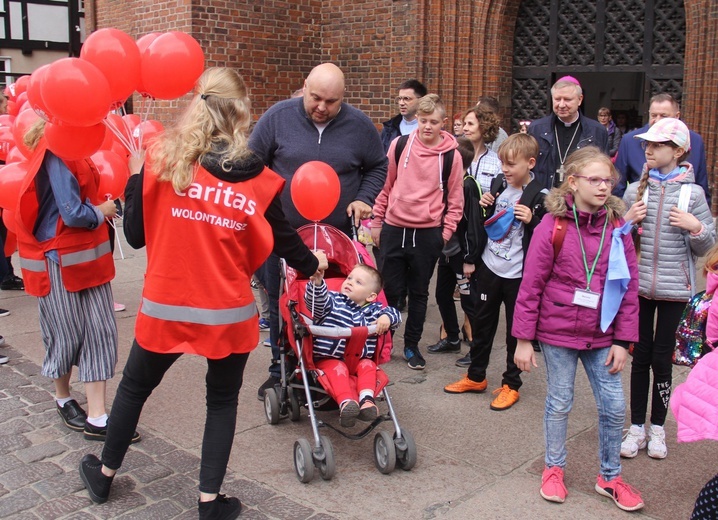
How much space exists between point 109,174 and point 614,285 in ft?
9.49

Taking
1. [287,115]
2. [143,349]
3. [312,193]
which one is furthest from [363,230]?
[143,349]

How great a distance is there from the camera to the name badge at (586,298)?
3727mm

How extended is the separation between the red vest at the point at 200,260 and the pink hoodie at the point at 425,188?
2470 millimetres

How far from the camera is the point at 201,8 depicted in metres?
11.0

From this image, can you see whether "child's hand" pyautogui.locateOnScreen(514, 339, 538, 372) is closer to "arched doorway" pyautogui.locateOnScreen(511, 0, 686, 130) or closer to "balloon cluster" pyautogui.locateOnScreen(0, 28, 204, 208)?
"balloon cluster" pyautogui.locateOnScreen(0, 28, 204, 208)

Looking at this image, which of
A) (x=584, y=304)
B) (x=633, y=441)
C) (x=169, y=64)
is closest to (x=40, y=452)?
(x=169, y=64)

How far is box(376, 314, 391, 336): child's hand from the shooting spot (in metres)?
4.23

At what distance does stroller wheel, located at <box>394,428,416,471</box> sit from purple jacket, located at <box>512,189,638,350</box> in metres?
0.81

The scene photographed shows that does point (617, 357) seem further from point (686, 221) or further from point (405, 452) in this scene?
point (405, 452)

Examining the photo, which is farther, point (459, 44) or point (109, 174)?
point (459, 44)

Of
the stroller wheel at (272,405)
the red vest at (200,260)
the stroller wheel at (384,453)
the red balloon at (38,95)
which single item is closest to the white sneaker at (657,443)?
the stroller wheel at (384,453)

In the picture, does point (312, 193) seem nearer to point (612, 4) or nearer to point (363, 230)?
point (363, 230)

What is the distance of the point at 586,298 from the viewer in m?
3.74

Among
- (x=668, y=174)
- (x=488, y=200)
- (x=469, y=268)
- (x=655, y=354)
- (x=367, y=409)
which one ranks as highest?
(x=668, y=174)
